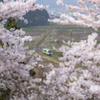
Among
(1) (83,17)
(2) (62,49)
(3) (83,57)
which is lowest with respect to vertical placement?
(3) (83,57)

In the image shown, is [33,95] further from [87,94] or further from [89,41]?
[89,41]

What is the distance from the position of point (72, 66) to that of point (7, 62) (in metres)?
2.01

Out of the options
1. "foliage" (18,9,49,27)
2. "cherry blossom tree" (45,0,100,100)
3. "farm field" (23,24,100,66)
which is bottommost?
"farm field" (23,24,100,66)

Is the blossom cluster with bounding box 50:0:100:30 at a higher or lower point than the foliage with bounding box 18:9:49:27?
lower

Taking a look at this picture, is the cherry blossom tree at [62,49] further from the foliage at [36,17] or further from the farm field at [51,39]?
the foliage at [36,17]

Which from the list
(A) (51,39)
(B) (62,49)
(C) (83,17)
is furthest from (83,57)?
(A) (51,39)

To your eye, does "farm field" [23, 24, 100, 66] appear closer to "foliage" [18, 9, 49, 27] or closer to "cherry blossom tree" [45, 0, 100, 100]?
"foliage" [18, 9, 49, 27]

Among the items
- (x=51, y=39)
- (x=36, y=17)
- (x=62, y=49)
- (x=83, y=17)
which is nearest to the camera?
(x=83, y=17)

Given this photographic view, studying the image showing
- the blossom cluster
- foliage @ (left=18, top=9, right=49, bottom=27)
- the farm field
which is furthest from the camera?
foliage @ (left=18, top=9, right=49, bottom=27)

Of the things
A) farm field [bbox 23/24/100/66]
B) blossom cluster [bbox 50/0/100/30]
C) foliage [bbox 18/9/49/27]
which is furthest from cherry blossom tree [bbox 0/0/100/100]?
foliage [bbox 18/9/49/27]

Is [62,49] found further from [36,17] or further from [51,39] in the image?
[36,17]

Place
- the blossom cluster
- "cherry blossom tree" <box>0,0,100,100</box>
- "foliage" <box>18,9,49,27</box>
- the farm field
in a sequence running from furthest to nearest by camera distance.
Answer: "foliage" <box>18,9,49,27</box>, the farm field, the blossom cluster, "cherry blossom tree" <box>0,0,100,100</box>

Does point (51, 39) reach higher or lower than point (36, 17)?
lower

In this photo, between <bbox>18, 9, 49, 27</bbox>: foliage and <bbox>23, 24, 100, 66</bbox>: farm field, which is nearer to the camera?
<bbox>23, 24, 100, 66</bbox>: farm field
